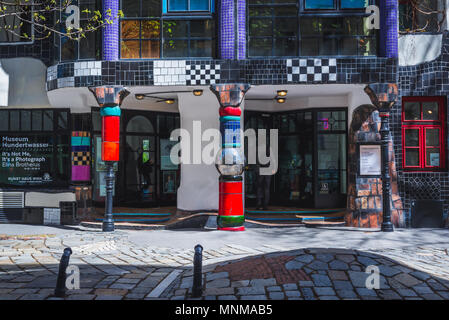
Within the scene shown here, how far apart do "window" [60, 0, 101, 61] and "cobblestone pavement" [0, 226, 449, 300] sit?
485 cm

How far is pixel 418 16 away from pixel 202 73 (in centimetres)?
548

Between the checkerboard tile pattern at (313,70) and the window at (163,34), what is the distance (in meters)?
1.89

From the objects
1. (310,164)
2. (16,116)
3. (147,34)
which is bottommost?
(310,164)

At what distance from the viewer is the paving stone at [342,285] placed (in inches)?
206

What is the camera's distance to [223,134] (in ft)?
33.4

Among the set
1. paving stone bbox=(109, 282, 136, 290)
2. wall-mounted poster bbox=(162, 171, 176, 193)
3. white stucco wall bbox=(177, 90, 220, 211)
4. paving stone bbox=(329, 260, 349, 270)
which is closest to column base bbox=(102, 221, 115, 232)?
white stucco wall bbox=(177, 90, 220, 211)

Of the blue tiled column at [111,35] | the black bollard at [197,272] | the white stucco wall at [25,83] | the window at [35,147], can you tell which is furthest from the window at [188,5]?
the black bollard at [197,272]

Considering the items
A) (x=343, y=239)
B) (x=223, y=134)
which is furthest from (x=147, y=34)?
(x=343, y=239)

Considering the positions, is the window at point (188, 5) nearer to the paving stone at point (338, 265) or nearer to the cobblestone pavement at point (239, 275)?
the cobblestone pavement at point (239, 275)

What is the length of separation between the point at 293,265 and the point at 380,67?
6.08 m

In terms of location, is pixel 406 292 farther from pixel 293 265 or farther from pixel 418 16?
pixel 418 16

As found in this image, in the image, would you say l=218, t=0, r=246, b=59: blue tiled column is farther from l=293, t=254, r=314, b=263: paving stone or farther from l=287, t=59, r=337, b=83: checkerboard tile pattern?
l=293, t=254, r=314, b=263: paving stone

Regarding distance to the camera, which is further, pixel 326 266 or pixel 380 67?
pixel 380 67
